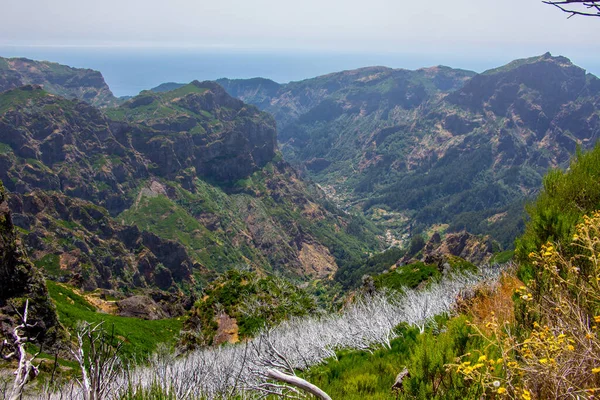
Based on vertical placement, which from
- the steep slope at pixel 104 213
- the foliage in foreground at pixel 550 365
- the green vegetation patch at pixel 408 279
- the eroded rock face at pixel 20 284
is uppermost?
the foliage in foreground at pixel 550 365

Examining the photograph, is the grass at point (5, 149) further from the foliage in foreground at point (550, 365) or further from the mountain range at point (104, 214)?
the foliage in foreground at point (550, 365)

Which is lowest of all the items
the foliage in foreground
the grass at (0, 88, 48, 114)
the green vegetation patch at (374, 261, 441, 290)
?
the green vegetation patch at (374, 261, 441, 290)

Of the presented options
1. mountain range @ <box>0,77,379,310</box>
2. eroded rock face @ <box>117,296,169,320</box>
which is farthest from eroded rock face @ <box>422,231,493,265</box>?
mountain range @ <box>0,77,379,310</box>

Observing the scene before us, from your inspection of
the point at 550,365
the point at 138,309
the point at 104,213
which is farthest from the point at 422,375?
the point at 104,213

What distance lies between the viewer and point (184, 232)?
166m

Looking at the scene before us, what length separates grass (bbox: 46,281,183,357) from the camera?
28344 mm

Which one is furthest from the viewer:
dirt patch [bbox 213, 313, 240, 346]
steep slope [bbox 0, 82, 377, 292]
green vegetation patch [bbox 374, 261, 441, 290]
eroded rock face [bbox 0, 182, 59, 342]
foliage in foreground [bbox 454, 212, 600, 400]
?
steep slope [bbox 0, 82, 377, 292]

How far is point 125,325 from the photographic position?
33.1 m

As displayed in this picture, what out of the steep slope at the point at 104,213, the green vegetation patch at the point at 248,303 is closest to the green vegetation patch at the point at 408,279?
the green vegetation patch at the point at 248,303

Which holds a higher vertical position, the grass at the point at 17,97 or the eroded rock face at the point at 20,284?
the grass at the point at 17,97

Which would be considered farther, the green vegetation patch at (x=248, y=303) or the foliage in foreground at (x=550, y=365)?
the green vegetation patch at (x=248, y=303)

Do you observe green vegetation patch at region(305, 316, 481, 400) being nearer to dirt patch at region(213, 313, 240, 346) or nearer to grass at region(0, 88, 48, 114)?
dirt patch at region(213, 313, 240, 346)

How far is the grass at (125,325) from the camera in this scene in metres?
28.3

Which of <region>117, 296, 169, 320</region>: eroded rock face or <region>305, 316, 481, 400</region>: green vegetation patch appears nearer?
<region>305, 316, 481, 400</region>: green vegetation patch
